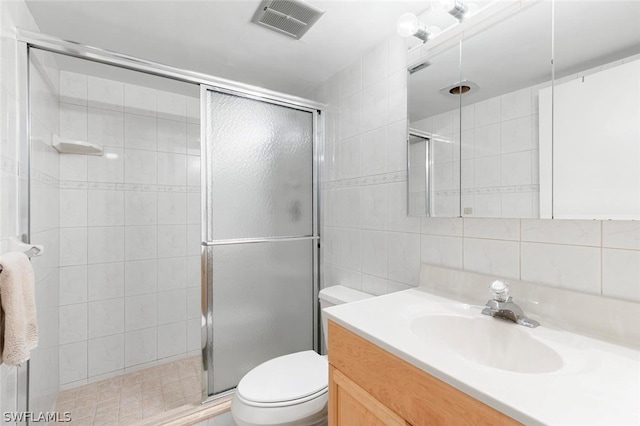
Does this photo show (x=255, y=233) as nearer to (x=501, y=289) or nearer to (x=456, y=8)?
(x=501, y=289)

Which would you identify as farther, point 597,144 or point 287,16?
point 287,16

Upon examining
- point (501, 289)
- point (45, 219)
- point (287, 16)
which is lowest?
point (501, 289)

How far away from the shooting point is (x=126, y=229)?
228cm

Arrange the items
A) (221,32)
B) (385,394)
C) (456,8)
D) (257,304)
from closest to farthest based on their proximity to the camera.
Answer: (385,394)
(456,8)
(221,32)
(257,304)

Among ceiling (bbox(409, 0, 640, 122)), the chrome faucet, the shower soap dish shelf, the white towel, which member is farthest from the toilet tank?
the shower soap dish shelf

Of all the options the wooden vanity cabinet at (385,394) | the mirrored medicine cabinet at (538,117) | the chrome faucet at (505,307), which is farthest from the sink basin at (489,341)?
the mirrored medicine cabinet at (538,117)

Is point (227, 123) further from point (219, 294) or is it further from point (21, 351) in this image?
point (21, 351)

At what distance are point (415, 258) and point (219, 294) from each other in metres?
1.08

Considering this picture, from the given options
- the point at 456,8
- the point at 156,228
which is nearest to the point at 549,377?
the point at 456,8

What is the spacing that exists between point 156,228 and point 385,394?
86.4 inches

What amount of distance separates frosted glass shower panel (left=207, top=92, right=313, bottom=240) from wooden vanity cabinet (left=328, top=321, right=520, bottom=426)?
913 millimetres

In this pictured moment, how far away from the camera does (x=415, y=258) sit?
4.80ft

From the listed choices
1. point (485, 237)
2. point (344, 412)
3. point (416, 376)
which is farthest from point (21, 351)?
point (485, 237)

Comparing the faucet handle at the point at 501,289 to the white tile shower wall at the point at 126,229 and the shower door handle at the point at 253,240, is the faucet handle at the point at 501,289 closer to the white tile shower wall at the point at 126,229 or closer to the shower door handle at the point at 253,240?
the shower door handle at the point at 253,240
